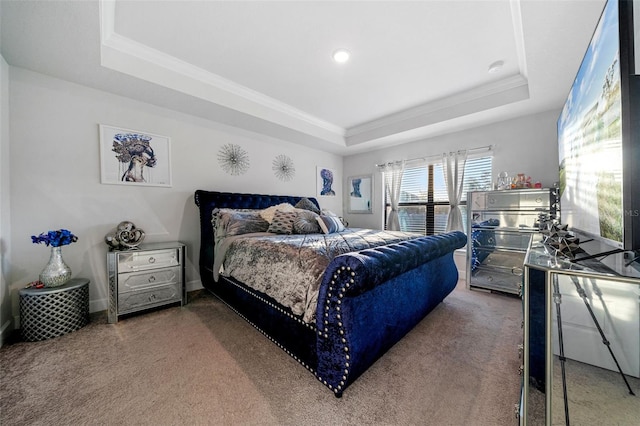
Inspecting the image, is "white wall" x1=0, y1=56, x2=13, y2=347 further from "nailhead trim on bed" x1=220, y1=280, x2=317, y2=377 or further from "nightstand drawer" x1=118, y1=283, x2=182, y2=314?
"nailhead trim on bed" x1=220, y1=280, x2=317, y2=377

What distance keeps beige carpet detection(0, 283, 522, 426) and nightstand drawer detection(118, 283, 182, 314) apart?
198 millimetres

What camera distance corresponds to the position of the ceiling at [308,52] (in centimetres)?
171

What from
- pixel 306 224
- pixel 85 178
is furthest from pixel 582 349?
pixel 85 178

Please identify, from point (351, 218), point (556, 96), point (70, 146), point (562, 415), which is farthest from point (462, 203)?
point (70, 146)

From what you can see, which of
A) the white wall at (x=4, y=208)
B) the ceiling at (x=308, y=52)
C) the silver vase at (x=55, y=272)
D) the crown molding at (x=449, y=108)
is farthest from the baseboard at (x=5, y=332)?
the crown molding at (x=449, y=108)

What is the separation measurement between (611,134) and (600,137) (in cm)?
14

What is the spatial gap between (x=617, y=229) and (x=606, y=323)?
1.72ft

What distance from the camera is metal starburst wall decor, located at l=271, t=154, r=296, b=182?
4016mm

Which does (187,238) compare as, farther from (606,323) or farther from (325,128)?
(606,323)

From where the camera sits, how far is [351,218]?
17.2 ft

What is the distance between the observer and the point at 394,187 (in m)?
4.48

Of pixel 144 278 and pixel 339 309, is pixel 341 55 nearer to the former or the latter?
pixel 339 309

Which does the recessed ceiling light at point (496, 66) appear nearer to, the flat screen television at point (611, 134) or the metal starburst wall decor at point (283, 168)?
the flat screen television at point (611, 134)

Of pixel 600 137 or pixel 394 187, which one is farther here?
pixel 394 187
